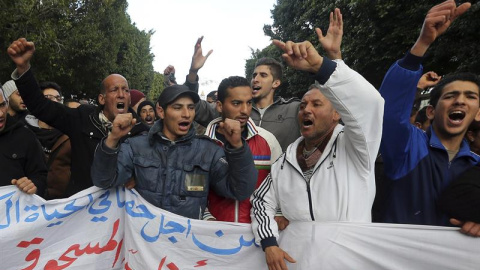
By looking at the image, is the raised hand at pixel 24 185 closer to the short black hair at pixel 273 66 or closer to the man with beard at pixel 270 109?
the man with beard at pixel 270 109

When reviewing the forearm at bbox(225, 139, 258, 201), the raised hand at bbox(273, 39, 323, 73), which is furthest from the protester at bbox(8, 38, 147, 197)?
the raised hand at bbox(273, 39, 323, 73)

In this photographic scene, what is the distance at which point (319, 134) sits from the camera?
2.30 metres

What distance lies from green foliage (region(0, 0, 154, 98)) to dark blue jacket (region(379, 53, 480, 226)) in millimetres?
15546

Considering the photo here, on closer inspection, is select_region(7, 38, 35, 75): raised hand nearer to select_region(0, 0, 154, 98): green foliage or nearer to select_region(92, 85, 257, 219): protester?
select_region(92, 85, 257, 219): protester

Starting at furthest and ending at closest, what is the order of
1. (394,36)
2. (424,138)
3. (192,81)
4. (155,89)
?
(155,89), (394,36), (192,81), (424,138)

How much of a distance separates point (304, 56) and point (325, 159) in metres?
0.66

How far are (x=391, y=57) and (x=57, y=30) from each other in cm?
1520

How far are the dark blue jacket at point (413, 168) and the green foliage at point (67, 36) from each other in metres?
15.5

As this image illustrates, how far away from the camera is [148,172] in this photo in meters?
2.44

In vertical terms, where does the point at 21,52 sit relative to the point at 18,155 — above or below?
above

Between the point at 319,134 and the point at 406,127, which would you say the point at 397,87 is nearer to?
the point at 406,127

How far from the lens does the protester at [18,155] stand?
9.28 ft

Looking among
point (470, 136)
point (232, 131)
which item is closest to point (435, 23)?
point (232, 131)

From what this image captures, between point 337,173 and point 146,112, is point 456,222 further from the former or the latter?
point 146,112
